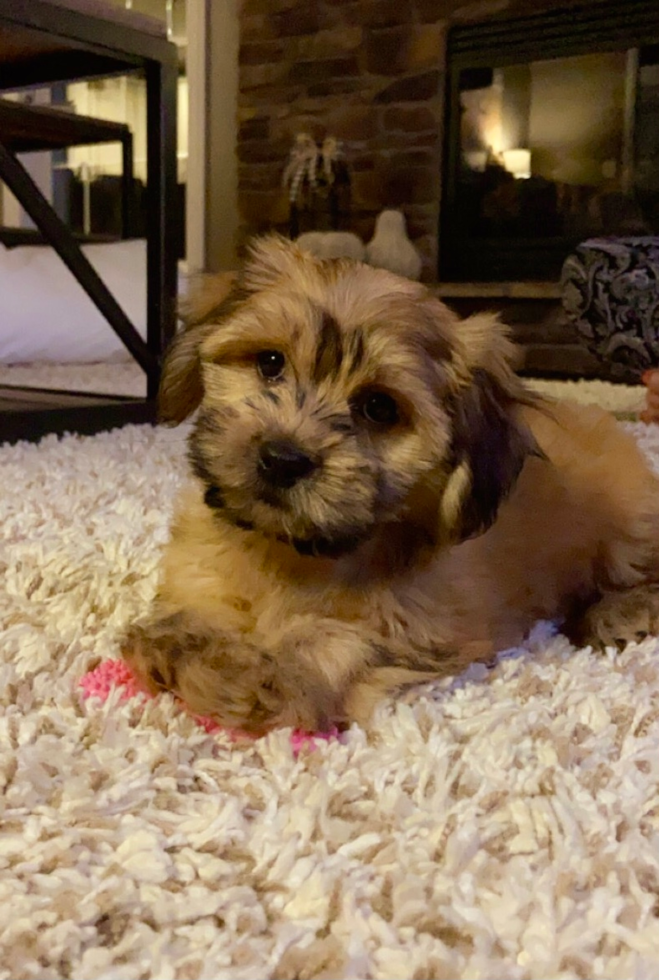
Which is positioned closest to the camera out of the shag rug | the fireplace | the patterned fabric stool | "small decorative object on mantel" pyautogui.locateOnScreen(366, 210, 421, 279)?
the shag rug

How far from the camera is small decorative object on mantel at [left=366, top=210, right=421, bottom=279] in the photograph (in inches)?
168

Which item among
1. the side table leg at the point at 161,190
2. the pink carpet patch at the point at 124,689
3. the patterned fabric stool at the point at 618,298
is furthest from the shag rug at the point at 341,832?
the patterned fabric stool at the point at 618,298

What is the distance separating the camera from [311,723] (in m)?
0.82

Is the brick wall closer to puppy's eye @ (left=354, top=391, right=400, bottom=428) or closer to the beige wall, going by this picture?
the beige wall

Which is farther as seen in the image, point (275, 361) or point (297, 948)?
point (275, 361)

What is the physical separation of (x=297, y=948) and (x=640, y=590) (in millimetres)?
752

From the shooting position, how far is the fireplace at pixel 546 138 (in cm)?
388

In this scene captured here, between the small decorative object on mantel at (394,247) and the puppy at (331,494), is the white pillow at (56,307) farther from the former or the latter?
the puppy at (331,494)

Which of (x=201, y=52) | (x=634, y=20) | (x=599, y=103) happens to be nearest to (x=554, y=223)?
(x=599, y=103)

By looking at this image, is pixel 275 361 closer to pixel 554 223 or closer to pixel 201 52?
pixel 554 223

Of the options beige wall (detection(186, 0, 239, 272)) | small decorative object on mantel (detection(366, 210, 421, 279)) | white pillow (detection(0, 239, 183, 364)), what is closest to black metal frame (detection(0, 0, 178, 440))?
white pillow (detection(0, 239, 183, 364))

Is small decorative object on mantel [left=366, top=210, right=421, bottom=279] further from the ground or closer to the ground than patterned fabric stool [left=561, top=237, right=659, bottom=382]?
further from the ground

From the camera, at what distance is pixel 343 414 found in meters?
0.89

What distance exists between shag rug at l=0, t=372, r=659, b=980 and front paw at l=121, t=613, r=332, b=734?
0.07 ft
